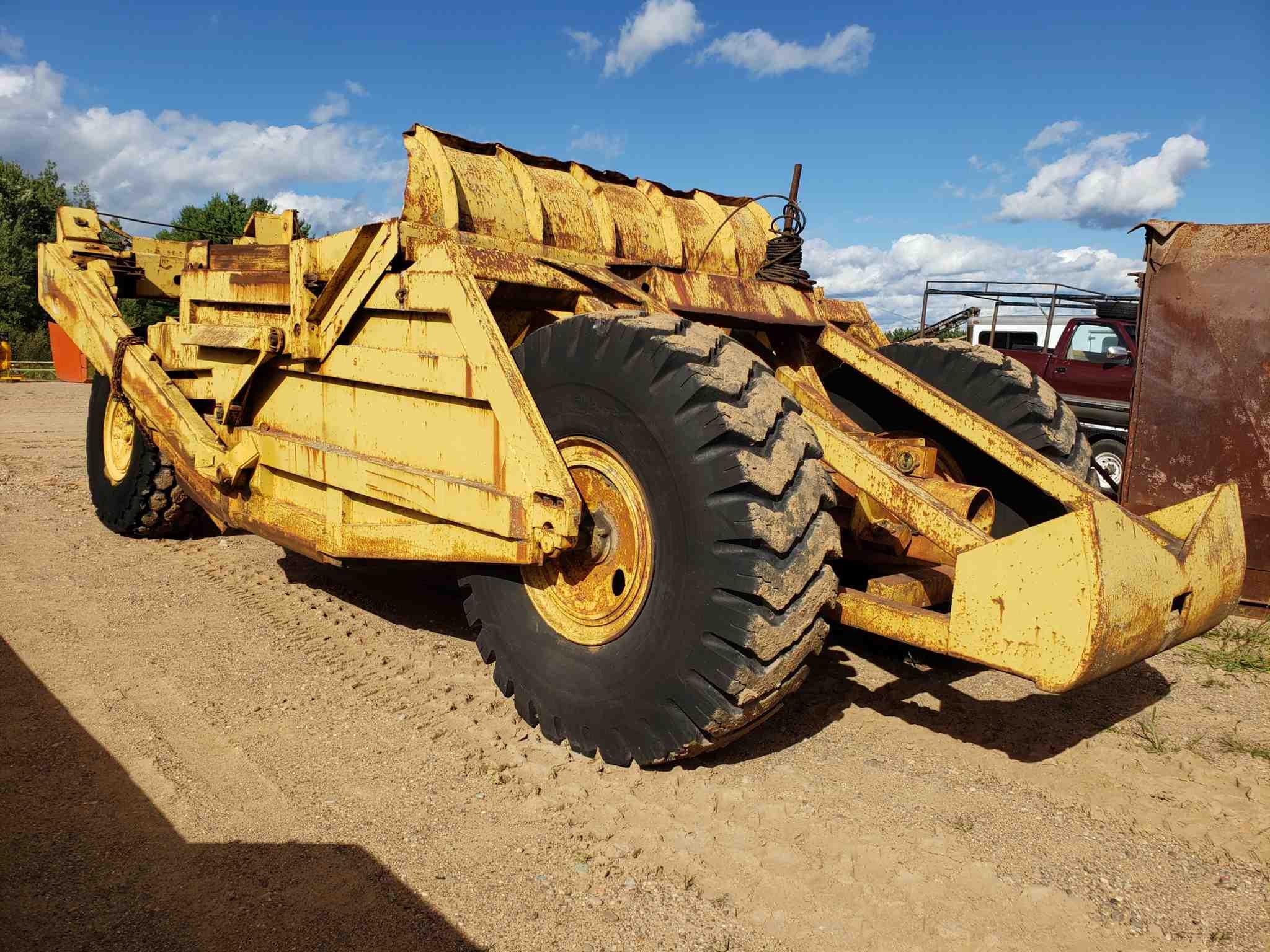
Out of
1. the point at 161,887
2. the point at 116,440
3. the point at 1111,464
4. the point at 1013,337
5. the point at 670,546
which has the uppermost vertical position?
the point at 1013,337

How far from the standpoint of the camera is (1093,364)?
11273 millimetres

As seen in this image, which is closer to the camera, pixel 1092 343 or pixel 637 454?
pixel 637 454

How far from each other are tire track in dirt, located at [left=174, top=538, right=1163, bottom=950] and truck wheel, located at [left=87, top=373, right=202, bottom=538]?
2.83 meters

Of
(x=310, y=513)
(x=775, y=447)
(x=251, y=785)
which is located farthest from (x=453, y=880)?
(x=310, y=513)

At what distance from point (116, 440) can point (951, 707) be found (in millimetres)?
6056

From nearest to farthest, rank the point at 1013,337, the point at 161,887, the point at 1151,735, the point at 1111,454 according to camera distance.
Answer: the point at 161,887 → the point at 1151,735 → the point at 1111,454 → the point at 1013,337

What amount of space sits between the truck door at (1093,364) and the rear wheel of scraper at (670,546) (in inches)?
373

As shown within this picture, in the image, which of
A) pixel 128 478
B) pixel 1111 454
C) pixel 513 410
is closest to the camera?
pixel 513 410

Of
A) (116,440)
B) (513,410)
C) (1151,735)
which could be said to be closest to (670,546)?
(513,410)

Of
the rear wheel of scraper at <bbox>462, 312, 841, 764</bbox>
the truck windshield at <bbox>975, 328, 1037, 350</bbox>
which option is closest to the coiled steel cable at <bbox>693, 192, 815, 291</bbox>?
the rear wheel of scraper at <bbox>462, 312, 841, 764</bbox>

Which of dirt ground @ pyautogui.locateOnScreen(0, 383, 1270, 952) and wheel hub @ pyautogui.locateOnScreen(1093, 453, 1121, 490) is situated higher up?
wheel hub @ pyautogui.locateOnScreen(1093, 453, 1121, 490)

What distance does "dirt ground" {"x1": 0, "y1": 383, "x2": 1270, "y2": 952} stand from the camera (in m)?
2.50

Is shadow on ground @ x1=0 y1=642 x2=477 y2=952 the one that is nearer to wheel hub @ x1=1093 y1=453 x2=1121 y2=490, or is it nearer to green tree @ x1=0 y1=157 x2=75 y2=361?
wheel hub @ x1=1093 y1=453 x2=1121 y2=490

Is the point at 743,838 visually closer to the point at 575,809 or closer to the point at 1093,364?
the point at 575,809
